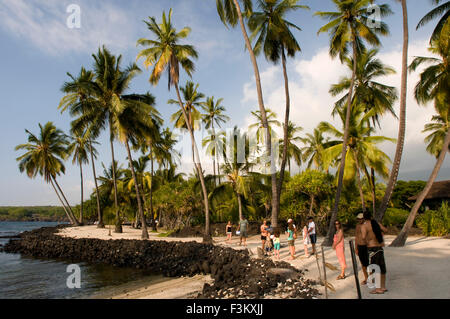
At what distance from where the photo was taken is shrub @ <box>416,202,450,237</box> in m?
15.3

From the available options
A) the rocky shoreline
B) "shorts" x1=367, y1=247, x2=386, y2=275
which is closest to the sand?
"shorts" x1=367, y1=247, x2=386, y2=275

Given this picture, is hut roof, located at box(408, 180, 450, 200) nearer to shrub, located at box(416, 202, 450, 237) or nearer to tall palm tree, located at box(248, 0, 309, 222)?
shrub, located at box(416, 202, 450, 237)

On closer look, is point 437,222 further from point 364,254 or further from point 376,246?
point 376,246

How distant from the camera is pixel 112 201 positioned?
1641 inches

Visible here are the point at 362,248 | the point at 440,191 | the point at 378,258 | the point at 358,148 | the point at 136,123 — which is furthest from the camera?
the point at 440,191

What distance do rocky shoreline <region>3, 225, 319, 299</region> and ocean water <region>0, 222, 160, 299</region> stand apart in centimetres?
118

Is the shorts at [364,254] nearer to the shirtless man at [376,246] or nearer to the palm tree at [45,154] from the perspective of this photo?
the shirtless man at [376,246]

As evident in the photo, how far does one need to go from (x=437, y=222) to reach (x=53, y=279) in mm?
20940

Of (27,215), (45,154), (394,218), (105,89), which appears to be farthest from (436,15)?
(27,215)

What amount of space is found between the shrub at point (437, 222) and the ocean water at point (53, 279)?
16.0 metres

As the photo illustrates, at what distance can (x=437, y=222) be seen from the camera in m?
15.5
